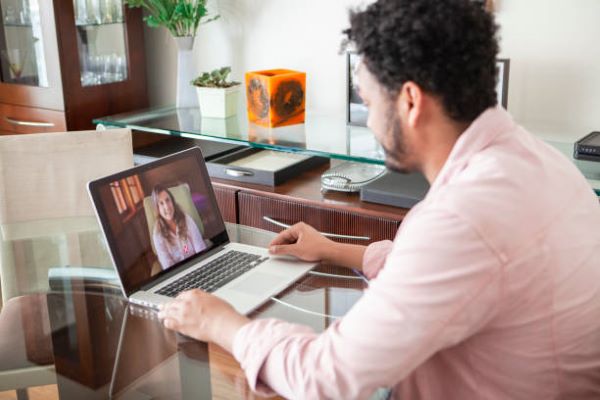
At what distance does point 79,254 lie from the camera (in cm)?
180

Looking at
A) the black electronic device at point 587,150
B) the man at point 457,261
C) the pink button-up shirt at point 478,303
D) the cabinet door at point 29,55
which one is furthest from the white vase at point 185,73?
the pink button-up shirt at point 478,303

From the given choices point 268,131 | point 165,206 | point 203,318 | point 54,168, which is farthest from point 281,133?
point 203,318

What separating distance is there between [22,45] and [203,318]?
7.43 ft

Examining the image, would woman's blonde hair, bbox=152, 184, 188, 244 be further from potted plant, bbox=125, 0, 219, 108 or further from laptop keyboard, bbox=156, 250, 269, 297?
potted plant, bbox=125, 0, 219, 108

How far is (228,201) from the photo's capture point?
2.39m

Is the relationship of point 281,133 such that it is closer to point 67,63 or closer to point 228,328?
point 67,63

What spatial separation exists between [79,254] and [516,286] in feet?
3.98

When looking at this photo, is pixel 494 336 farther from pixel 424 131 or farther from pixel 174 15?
pixel 174 15

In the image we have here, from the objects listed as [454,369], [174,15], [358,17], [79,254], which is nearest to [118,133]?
[79,254]

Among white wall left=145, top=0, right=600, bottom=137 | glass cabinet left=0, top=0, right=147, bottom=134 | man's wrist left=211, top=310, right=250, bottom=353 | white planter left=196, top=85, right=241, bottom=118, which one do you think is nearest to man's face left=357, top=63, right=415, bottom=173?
man's wrist left=211, top=310, right=250, bottom=353

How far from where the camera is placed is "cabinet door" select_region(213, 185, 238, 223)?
7.79 ft

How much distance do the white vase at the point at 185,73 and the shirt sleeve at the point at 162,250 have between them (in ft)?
4.90

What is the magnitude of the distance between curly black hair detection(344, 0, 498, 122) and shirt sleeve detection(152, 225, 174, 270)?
2.03 feet

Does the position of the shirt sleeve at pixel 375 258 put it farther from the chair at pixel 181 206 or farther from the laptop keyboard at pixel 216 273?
the chair at pixel 181 206
